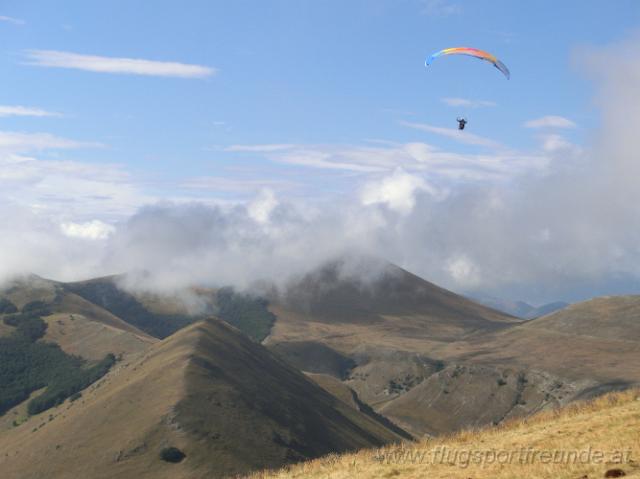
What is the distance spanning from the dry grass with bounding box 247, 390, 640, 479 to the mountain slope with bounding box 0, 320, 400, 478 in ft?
109

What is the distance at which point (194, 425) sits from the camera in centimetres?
7050

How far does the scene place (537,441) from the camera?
2942 centimetres

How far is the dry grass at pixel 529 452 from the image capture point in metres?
25.6

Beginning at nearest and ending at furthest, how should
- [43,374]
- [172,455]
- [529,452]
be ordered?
[529,452] < [172,455] < [43,374]

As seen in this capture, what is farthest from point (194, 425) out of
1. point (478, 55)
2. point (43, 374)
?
point (43, 374)

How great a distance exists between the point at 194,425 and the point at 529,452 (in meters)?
48.2

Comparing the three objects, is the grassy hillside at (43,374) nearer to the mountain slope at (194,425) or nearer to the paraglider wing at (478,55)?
the mountain slope at (194,425)

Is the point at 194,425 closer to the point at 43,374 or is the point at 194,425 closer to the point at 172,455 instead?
the point at 172,455

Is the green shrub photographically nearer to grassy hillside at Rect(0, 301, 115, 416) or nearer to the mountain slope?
the mountain slope

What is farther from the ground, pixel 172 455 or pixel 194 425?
pixel 194 425

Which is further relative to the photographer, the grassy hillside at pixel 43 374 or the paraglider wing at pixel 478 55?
the grassy hillside at pixel 43 374

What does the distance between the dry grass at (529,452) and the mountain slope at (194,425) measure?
33.2 m

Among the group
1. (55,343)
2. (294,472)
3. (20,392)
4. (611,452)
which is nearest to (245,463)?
(294,472)

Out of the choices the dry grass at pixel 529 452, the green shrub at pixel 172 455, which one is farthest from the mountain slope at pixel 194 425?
the dry grass at pixel 529 452
